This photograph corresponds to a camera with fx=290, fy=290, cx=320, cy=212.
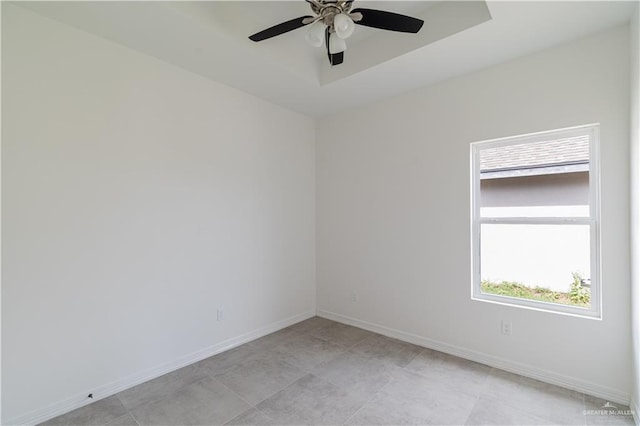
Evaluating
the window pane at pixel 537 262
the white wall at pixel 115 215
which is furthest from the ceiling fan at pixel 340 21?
the window pane at pixel 537 262

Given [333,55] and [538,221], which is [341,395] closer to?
[538,221]

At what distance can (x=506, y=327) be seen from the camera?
2.67 m

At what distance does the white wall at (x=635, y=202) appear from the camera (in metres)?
Result: 1.92

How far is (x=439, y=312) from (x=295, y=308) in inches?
72.4

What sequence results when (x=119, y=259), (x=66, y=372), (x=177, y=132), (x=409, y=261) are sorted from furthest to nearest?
(x=409, y=261)
(x=177, y=132)
(x=119, y=259)
(x=66, y=372)

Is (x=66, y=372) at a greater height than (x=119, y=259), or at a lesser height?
lesser

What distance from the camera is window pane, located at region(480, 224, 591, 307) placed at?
2453 millimetres

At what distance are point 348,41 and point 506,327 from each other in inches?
124

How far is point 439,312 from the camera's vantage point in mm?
3088

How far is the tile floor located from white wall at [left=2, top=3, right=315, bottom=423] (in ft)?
1.05

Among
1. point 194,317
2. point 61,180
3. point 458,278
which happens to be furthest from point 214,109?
point 458,278

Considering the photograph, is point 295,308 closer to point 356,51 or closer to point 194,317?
point 194,317
